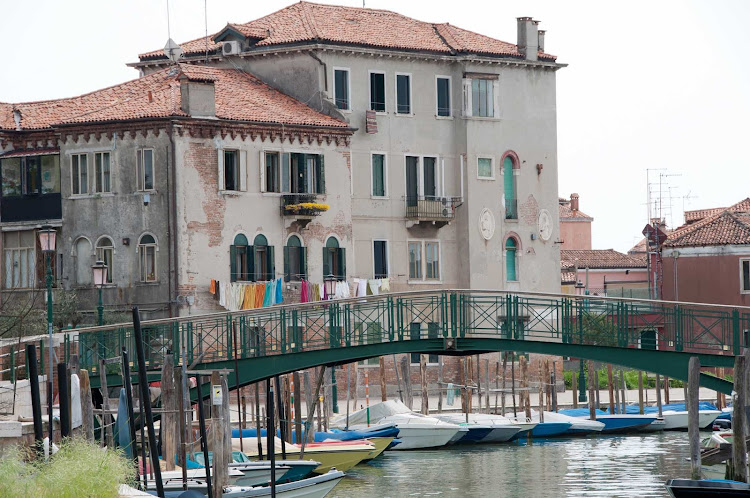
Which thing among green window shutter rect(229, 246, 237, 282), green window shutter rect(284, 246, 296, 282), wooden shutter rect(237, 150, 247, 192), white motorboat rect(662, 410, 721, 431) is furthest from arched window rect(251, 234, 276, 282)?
white motorboat rect(662, 410, 721, 431)

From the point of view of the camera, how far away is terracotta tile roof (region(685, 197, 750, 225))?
2352 inches

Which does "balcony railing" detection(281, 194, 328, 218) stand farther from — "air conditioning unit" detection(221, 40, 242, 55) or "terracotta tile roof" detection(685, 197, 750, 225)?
"terracotta tile roof" detection(685, 197, 750, 225)

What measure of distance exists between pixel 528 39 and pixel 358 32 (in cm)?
630

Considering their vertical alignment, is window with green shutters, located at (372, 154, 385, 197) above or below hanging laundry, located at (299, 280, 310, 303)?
above

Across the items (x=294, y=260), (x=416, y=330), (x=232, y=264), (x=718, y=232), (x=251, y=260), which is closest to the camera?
(x=416, y=330)

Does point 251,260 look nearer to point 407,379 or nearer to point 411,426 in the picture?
point 407,379

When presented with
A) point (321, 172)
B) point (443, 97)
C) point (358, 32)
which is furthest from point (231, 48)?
point (443, 97)

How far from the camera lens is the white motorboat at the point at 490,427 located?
41.0 metres

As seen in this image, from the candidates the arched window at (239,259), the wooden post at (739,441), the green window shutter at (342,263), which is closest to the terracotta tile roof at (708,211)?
the green window shutter at (342,263)

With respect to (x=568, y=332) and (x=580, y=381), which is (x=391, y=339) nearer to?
(x=568, y=332)

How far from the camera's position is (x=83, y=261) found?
43.9 metres

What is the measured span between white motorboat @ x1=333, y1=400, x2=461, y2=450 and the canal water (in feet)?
1.30

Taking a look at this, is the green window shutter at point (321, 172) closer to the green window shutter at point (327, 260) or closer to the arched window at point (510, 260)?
the green window shutter at point (327, 260)

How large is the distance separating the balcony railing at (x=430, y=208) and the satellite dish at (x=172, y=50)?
8574 mm
